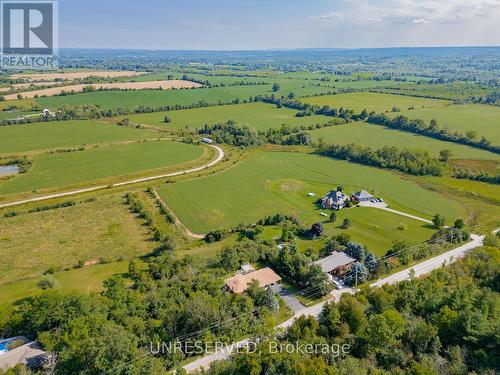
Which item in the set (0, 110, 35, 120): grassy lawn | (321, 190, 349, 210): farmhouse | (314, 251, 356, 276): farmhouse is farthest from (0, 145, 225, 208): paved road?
(0, 110, 35, 120): grassy lawn

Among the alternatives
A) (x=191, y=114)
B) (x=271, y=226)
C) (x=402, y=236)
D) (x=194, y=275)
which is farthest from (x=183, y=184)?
(x=191, y=114)

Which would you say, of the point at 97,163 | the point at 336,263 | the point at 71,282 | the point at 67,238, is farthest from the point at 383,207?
the point at 97,163

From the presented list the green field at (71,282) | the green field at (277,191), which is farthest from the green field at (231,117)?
the green field at (71,282)

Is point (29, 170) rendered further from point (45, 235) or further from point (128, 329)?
point (128, 329)

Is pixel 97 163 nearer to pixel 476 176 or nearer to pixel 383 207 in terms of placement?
pixel 383 207

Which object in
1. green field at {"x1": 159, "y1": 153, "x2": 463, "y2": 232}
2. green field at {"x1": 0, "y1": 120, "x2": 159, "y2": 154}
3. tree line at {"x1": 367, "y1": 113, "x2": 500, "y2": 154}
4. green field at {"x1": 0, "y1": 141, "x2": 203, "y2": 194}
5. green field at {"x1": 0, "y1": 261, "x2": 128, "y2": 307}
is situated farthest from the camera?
tree line at {"x1": 367, "y1": 113, "x2": 500, "y2": 154}

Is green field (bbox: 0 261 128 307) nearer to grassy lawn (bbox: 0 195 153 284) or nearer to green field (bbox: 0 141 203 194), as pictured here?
grassy lawn (bbox: 0 195 153 284)
